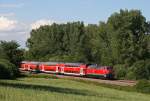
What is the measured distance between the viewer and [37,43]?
177 m

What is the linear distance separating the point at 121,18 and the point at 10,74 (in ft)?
190

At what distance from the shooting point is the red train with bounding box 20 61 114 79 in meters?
90.8

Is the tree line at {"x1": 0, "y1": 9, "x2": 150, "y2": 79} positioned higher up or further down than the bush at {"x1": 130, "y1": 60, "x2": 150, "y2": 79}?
higher up

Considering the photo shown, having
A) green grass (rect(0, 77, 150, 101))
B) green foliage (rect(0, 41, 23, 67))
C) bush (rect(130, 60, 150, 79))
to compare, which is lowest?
green grass (rect(0, 77, 150, 101))

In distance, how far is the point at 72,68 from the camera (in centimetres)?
9906

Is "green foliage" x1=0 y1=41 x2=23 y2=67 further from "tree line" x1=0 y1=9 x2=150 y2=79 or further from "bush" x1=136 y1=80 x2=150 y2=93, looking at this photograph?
"bush" x1=136 y1=80 x2=150 y2=93

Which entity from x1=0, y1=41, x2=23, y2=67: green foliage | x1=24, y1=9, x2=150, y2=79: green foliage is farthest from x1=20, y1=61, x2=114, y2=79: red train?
x1=24, y1=9, x2=150, y2=79: green foliage

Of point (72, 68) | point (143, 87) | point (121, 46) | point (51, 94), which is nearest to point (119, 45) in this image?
point (121, 46)

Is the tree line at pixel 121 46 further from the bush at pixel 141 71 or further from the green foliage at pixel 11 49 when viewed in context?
the green foliage at pixel 11 49

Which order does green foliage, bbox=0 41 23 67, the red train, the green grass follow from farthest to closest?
1. green foliage, bbox=0 41 23 67
2. the red train
3. the green grass

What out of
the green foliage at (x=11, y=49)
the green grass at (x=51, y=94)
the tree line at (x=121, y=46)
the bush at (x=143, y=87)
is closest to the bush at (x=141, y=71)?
the tree line at (x=121, y=46)

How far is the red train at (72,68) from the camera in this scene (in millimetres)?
90750

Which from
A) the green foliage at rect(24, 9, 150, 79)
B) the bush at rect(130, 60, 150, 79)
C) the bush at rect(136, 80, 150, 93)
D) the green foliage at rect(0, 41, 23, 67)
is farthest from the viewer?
the green foliage at rect(24, 9, 150, 79)

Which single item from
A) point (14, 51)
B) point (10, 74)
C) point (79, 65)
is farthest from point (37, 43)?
point (10, 74)
